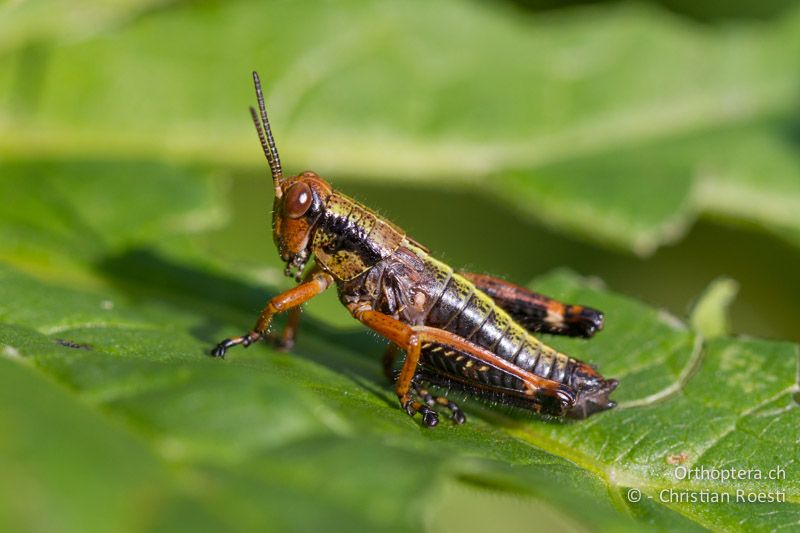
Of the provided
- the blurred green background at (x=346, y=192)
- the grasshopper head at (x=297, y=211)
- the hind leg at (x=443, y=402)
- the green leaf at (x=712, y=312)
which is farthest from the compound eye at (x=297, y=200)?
the green leaf at (x=712, y=312)

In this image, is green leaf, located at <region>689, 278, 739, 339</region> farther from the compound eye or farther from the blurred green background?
the compound eye

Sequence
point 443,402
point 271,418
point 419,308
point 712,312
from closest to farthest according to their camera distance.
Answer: point 271,418 → point 443,402 → point 419,308 → point 712,312

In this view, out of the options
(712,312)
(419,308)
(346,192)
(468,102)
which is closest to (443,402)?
(419,308)

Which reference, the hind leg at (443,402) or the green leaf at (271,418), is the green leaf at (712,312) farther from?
the hind leg at (443,402)

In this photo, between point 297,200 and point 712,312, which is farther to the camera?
point 712,312

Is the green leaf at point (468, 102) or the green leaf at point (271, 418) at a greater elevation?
the green leaf at point (468, 102)

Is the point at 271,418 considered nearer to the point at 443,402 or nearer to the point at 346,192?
the point at 443,402
